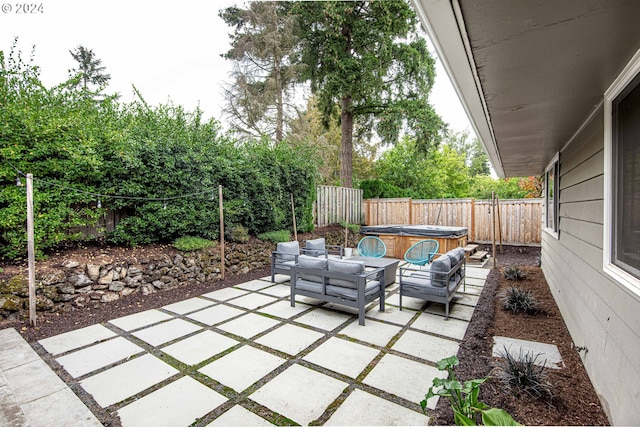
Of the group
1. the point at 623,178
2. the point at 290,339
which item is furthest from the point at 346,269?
the point at 623,178

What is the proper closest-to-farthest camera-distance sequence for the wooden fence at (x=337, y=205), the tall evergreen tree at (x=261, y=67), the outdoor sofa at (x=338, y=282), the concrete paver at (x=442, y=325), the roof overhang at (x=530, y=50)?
the roof overhang at (x=530, y=50), the concrete paver at (x=442, y=325), the outdoor sofa at (x=338, y=282), the wooden fence at (x=337, y=205), the tall evergreen tree at (x=261, y=67)

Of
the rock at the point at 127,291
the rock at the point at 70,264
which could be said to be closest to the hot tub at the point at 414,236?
the rock at the point at 127,291

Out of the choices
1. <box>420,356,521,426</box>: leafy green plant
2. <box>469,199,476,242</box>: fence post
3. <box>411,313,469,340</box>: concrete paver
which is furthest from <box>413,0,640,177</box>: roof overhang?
<box>469,199,476,242</box>: fence post

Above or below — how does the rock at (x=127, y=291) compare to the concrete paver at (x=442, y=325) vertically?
above

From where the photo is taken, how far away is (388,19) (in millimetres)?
8516

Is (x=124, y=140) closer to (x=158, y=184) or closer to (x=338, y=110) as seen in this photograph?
(x=158, y=184)

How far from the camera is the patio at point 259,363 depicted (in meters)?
2.00

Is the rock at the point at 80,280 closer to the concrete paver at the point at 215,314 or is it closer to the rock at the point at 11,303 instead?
the rock at the point at 11,303

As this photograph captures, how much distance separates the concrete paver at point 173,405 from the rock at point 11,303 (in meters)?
2.75

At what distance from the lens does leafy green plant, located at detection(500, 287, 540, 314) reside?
380 cm

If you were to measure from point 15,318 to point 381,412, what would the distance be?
4.42 m

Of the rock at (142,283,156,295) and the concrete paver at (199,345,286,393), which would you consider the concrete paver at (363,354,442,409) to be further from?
the rock at (142,283,156,295)

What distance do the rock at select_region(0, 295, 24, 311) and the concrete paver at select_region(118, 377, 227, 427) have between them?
2745 millimetres

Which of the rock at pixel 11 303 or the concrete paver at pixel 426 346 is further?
the rock at pixel 11 303
